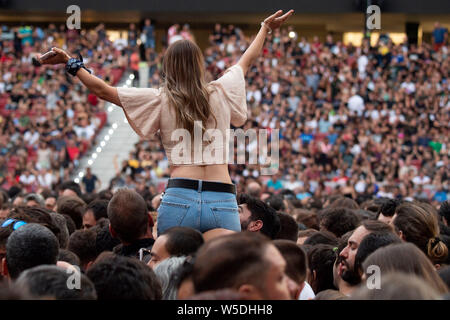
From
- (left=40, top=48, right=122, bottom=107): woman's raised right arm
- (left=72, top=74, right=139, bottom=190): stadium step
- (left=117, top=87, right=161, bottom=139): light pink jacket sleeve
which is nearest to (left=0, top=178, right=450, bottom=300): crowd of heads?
(left=117, top=87, right=161, bottom=139): light pink jacket sleeve

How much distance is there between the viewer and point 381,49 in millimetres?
24094

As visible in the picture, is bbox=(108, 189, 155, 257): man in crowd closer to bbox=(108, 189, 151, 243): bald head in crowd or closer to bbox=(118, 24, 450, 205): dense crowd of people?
bbox=(108, 189, 151, 243): bald head in crowd

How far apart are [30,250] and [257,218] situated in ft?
6.44

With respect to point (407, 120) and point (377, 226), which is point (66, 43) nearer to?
point (407, 120)

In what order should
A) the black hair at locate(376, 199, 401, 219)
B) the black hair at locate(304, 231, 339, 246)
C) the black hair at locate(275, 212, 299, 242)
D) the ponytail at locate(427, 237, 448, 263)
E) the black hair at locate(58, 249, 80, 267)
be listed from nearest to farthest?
the black hair at locate(58, 249, 80, 267), the ponytail at locate(427, 237, 448, 263), the black hair at locate(304, 231, 339, 246), the black hair at locate(275, 212, 299, 242), the black hair at locate(376, 199, 401, 219)

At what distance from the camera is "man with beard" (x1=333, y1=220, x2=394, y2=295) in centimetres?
414

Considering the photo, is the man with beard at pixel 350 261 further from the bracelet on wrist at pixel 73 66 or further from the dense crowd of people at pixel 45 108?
the dense crowd of people at pixel 45 108

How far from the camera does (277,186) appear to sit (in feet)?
59.3

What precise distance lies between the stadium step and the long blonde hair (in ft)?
53.0

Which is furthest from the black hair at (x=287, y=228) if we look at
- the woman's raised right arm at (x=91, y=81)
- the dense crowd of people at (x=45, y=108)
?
the dense crowd of people at (x=45, y=108)

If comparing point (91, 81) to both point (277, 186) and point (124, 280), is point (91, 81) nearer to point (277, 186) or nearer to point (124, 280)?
point (124, 280)

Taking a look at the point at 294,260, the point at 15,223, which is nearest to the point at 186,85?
the point at 294,260
